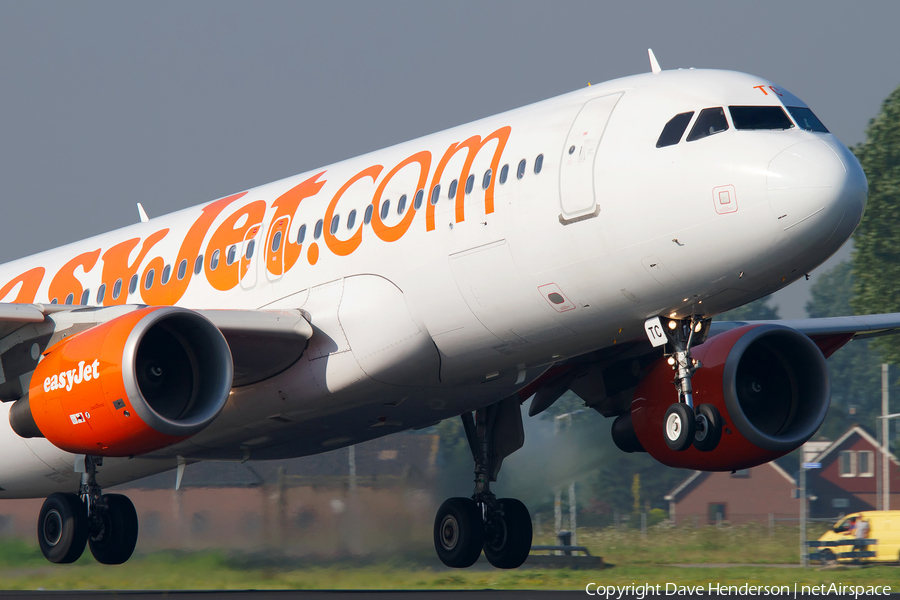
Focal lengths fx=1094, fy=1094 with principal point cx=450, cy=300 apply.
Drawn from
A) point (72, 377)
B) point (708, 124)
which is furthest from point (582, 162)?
point (72, 377)

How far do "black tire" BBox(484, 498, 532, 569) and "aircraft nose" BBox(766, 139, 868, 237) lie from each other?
8694 mm

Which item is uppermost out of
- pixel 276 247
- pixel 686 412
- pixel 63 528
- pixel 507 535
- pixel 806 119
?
pixel 806 119

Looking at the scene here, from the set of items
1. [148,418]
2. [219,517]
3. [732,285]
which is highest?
[732,285]

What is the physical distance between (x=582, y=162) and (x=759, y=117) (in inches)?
75.9

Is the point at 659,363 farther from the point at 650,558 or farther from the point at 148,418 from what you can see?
the point at 650,558

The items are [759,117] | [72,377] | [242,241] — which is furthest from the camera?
[242,241]

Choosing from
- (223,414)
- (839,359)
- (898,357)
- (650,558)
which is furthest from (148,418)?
(839,359)

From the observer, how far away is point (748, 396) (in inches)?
650

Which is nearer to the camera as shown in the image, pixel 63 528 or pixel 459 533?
pixel 63 528

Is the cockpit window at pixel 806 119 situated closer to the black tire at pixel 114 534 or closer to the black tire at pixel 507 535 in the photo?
the black tire at pixel 507 535

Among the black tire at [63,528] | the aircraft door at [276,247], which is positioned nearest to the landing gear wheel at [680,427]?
the aircraft door at [276,247]

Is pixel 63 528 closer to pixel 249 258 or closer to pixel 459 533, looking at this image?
pixel 249 258

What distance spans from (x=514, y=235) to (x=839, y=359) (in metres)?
86.1

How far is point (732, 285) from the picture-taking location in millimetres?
11562
